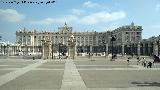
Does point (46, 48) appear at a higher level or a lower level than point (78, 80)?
higher

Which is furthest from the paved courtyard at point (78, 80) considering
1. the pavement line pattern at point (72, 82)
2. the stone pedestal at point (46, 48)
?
the stone pedestal at point (46, 48)

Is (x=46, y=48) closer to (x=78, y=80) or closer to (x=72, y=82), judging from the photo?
(x=78, y=80)

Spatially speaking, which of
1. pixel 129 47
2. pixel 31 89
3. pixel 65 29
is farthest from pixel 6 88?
pixel 65 29

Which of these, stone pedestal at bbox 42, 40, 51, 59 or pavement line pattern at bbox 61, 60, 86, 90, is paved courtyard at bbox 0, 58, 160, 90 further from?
stone pedestal at bbox 42, 40, 51, 59

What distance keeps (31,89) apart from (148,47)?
11476 centimetres

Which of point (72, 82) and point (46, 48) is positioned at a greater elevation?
point (46, 48)

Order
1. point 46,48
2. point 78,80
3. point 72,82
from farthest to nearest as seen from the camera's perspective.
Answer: point 46,48, point 78,80, point 72,82

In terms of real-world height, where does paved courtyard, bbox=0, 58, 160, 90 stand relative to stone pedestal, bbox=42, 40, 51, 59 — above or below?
below

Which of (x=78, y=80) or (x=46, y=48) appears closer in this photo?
(x=78, y=80)

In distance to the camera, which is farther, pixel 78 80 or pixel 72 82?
pixel 78 80

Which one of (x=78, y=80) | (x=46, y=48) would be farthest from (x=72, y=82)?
(x=46, y=48)

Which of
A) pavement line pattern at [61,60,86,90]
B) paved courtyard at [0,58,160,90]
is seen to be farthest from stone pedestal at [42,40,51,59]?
pavement line pattern at [61,60,86,90]

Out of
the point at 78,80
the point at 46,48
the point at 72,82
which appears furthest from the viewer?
the point at 46,48

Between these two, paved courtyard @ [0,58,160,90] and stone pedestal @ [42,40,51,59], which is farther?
stone pedestal @ [42,40,51,59]
